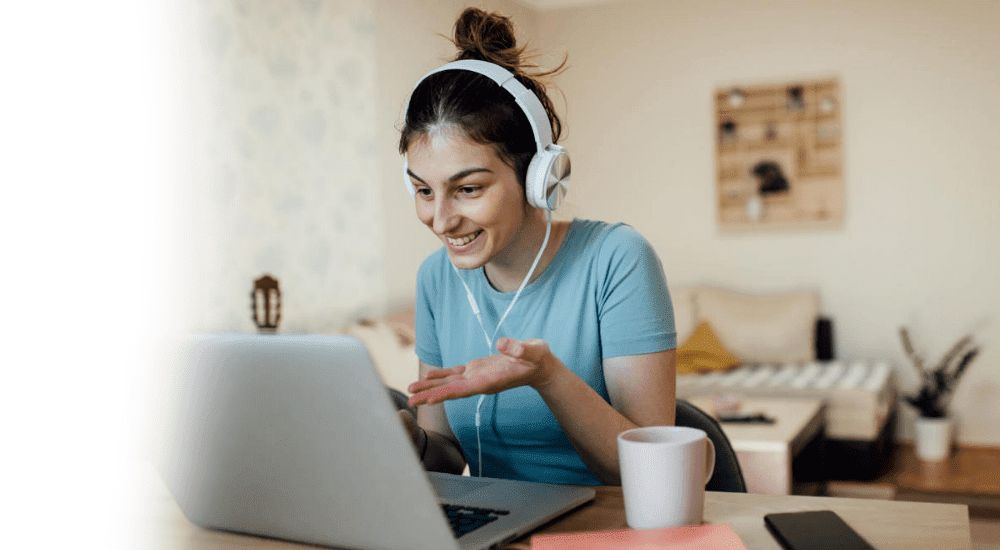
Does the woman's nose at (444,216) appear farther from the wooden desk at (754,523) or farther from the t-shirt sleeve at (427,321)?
the wooden desk at (754,523)

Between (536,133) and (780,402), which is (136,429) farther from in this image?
(780,402)

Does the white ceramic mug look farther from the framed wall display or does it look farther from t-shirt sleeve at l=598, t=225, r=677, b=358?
the framed wall display

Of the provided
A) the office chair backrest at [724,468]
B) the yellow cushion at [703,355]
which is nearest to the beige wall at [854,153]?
the yellow cushion at [703,355]

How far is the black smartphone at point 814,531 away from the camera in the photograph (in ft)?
2.04

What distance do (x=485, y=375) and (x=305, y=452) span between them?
0.18m

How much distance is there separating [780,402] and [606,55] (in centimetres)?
253

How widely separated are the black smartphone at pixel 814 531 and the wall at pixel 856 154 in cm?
415

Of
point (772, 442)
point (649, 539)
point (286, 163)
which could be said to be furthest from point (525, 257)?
point (286, 163)

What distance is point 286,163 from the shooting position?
3.08m

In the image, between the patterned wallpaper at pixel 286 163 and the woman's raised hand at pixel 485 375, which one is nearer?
the woman's raised hand at pixel 485 375

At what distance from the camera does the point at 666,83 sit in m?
4.88

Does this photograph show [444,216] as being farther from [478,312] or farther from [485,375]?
[485,375]

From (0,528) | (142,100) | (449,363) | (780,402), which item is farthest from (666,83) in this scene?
(0,528)

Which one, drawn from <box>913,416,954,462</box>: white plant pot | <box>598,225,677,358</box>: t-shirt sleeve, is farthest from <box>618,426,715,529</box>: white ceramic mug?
<box>913,416,954,462</box>: white plant pot
